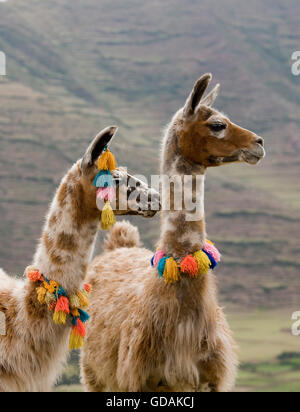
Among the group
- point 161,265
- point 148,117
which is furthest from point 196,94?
point 148,117

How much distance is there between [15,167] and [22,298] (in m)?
41.3

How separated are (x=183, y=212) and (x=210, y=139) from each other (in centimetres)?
54

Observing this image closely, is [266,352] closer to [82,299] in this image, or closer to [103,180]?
[82,299]

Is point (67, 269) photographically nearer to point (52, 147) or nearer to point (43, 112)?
point (52, 147)

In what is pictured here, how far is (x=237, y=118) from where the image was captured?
77625mm

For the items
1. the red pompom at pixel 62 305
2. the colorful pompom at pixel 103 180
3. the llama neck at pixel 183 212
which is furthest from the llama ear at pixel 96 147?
the red pompom at pixel 62 305

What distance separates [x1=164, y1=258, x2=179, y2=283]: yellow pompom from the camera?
15.4ft

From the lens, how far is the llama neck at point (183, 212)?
4.81 metres

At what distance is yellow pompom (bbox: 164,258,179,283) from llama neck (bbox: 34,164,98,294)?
1.75 ft

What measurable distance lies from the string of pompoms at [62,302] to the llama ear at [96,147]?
2.57 feet

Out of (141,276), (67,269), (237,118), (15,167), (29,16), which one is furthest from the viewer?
(29,16)

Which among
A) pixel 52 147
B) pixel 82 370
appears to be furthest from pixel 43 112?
pixel 82 370

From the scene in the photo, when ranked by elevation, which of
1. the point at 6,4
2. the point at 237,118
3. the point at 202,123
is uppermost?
the point at 6,4

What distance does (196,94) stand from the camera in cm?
485
